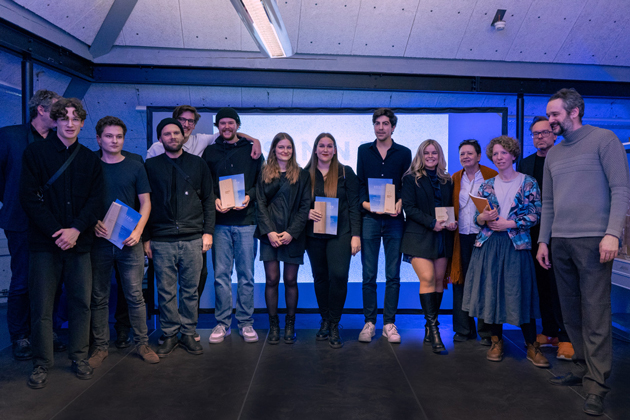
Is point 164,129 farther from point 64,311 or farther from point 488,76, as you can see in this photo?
point 488,76

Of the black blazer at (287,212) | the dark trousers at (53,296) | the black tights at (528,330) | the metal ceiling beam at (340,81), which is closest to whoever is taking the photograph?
the dark trousers at (53,296)

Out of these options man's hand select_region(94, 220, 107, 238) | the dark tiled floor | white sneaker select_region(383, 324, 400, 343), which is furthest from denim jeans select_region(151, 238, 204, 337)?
white sneaker select_region(383, 324, 400, 343)

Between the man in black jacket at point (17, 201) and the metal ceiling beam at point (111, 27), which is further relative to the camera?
the metal ceiling beam at point (111, 27)

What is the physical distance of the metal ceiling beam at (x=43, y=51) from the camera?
3.41 m

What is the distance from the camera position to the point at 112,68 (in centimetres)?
440

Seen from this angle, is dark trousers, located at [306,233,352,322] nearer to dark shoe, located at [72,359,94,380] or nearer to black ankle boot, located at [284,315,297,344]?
black ankle boot, located at [284,315,297,344]

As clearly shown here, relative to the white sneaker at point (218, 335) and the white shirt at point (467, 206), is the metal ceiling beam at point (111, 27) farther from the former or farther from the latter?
the white shirt at point (467, 206)

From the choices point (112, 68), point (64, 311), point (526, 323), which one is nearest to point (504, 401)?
point (526, 323)

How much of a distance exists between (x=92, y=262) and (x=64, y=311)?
3.35 feet

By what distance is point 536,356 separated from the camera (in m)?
2.91

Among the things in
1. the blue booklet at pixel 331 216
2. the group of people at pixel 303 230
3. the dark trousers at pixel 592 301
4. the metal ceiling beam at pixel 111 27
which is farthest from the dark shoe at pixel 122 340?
the dark trousers at pixel 592 301

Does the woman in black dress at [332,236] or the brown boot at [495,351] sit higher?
the woman in black dress at [332,236]

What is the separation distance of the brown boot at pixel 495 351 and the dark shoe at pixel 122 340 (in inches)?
110

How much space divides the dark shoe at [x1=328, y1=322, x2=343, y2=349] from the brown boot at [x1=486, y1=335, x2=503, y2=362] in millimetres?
1103
